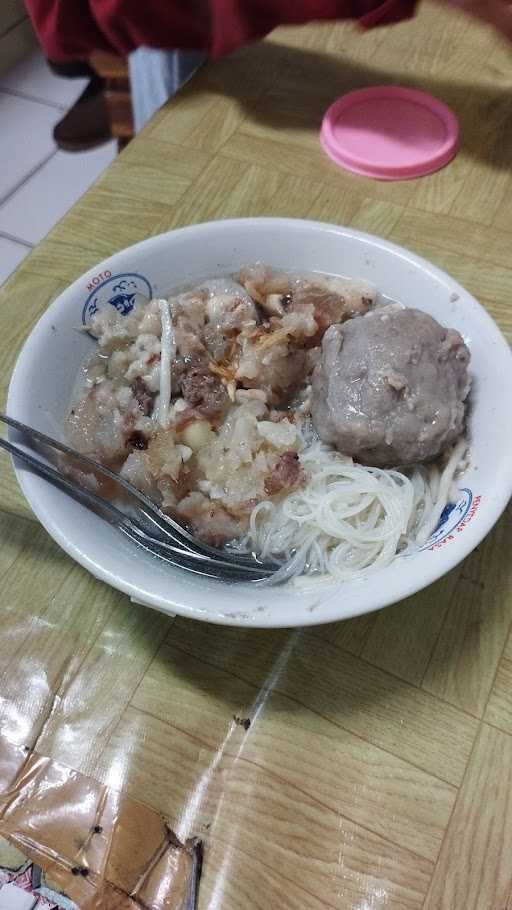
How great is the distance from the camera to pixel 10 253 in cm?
232

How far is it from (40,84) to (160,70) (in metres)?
1.65

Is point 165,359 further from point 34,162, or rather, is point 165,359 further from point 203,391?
point 34,162

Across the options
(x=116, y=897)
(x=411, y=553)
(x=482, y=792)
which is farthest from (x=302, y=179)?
(x=116, y=897)

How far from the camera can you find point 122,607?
870 millimetres

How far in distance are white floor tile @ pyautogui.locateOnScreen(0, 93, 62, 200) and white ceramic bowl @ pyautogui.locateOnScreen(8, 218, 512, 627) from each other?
1899 mm

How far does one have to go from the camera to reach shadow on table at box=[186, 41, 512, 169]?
4.58ft

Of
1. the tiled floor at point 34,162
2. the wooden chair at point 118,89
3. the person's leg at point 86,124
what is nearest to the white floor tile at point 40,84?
the tiled floor at point 34,162

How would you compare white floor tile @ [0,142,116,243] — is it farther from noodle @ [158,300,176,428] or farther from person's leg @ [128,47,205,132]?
noodle @ [158,300,176,428]

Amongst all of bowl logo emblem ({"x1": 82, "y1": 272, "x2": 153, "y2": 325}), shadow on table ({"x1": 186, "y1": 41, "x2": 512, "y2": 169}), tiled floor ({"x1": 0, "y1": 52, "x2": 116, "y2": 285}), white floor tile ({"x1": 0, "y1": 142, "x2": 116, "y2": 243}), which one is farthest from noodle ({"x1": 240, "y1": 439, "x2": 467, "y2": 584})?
white floor tile ({"x1": 0, "y1": 142, "x2": 116, "y2": 243})

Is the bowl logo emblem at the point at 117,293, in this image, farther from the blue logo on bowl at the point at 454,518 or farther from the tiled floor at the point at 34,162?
the tiled floor at the point at 34,162

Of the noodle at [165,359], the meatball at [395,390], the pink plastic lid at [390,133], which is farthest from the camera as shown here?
the pink plastic lid at [390,133]

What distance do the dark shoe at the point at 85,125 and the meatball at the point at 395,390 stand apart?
204cm

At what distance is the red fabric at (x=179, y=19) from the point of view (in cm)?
140

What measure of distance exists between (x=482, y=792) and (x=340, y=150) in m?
1.17
